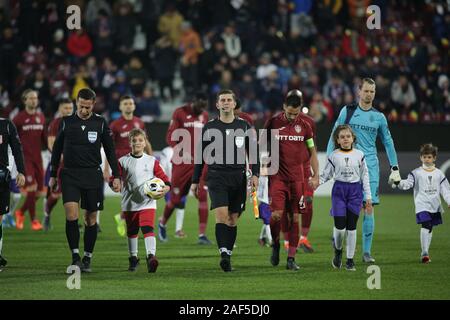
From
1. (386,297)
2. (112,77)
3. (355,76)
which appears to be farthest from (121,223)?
(355,76)

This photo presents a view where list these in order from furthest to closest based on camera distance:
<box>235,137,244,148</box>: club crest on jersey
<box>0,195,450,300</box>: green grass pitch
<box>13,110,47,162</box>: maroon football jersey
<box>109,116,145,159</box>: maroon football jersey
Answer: <box>13,110,47,162</box>: maroon football jersey
<box>109,116,145,159</box>: maroon football jersey
<box>235,137,244,148</box>: club crest on jersey
<box>0,195,450,300</box>: green grass pitch

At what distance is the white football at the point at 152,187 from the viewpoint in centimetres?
1332

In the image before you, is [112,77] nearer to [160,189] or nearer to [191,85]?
[191,85]

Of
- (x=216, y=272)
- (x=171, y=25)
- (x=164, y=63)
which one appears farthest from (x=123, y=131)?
(x=171, y=25)

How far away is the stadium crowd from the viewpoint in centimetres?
2766

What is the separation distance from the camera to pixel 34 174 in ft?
64.2

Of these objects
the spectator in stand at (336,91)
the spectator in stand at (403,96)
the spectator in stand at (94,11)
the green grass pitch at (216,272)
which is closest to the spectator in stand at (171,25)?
the spectator in stand at (94,11)

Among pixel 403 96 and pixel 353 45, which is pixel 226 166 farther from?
pixel 353 45

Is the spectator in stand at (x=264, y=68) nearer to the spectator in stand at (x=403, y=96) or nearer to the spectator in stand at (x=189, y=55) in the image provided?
the spectator in stand at (x=189, y=55)

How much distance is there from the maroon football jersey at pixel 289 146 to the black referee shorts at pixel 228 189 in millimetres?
495

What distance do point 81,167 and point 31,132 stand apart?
20.8 ft

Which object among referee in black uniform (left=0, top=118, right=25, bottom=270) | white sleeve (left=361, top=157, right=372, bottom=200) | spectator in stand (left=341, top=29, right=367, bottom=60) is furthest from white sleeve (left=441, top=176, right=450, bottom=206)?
spectator in stand (left=341, top=29, right=367, bottom=60)

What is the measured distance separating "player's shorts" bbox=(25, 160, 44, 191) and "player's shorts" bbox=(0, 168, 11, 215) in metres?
5.87

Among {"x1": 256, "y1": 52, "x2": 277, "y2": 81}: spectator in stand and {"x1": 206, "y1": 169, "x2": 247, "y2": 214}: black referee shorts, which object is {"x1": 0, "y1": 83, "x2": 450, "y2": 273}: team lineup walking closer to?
{"x1": 206, "y1": 169, "x2": 247, "y2": 214}: black referee shorts
